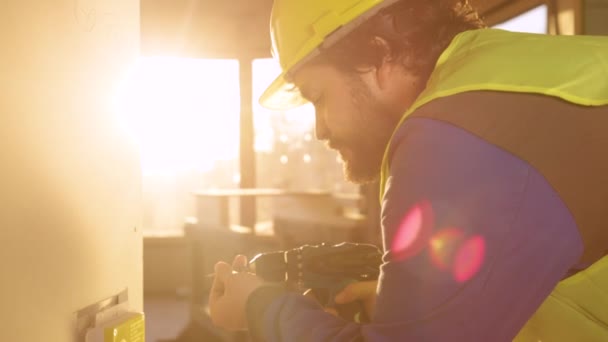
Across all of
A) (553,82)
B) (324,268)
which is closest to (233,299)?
(324,268)

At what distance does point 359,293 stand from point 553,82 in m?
0.59

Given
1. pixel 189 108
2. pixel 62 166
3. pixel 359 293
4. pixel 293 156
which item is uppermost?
pixel 189 108

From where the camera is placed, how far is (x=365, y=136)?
1.17 m

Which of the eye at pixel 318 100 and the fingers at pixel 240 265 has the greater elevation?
the eye at pixel 318 100

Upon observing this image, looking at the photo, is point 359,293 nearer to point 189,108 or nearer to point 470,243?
point 470,243

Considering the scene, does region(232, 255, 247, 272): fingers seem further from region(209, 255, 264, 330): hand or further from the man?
the man

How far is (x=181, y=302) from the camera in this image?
6.56 metres

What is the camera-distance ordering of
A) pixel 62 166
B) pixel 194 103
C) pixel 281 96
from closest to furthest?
pixel 62 166
pixel 281 96
pixel 194 103

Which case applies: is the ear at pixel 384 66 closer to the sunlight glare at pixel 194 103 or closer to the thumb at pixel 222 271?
the thumb at pixel 222 271

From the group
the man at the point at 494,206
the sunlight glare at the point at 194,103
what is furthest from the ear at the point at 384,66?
the sunlight glare at the point at 194,103

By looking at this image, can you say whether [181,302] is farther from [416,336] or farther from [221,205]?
[416,336]

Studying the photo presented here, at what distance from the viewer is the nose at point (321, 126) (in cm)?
119

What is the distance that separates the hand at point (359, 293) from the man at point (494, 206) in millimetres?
268

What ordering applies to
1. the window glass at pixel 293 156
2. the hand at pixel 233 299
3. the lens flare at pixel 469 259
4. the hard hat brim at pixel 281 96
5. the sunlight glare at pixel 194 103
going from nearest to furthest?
the lens flare at pixel 469 259
the hand at pixel 233 299
the hard hat brim at pixel 281 96
the sunlight glare at pixel 194 103
the window glass at pixel 293 156
